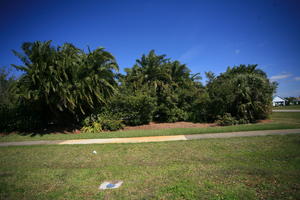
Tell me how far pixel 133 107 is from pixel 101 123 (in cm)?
305

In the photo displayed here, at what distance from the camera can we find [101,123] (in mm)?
11828

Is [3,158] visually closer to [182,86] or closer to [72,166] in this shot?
[72,166]

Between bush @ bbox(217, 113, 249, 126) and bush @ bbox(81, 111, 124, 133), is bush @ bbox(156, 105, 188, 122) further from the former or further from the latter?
bush @ bbox(81, 111, 124, 133)

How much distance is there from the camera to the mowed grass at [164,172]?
2881 mm

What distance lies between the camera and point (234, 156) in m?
4.53

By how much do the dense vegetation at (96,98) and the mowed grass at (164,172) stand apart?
5.65m

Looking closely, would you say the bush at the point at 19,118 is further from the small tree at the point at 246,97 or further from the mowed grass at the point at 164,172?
the small tree at the point at 246,97

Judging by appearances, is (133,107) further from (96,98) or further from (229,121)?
(229,121)

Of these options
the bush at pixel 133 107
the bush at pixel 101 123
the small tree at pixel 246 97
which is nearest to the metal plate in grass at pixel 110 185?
the bush at pixel 101 123

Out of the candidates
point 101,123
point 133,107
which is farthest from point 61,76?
point 133,107

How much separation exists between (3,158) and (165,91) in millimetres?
12461

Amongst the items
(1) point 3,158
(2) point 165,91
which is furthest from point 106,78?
(1) point 3,158

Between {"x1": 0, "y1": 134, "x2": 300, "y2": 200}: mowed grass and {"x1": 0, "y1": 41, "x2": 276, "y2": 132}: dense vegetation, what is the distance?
5.65m

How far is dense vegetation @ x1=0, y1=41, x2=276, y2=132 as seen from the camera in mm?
10125
